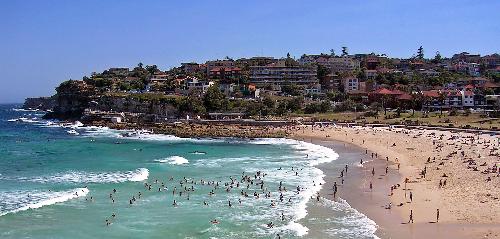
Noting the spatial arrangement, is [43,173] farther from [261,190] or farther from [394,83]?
[394,83]

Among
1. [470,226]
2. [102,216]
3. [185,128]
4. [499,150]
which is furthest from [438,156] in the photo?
[185,128]

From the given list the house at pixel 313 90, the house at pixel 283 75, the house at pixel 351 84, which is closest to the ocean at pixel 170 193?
the house at pixel 313 90

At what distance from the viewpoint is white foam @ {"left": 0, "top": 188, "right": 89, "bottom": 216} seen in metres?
29.5

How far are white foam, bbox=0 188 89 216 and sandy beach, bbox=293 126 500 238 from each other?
1516 centimetres

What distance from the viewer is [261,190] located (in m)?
33.1

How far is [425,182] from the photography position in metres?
33.7

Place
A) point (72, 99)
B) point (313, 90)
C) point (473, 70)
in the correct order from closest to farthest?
point (313, 90), point (72, 99), point (473, 70)

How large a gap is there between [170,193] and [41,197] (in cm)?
760

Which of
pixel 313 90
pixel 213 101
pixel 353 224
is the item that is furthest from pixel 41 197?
pixel 313 90

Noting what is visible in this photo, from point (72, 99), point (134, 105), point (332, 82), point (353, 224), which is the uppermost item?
point (332, 82)

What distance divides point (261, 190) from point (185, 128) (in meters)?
42.5

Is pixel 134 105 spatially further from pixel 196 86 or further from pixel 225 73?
pixel 225 73

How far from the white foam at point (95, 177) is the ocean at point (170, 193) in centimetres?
7

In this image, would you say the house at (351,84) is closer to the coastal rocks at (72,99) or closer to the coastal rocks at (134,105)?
the coastal rocks at (134,105)
